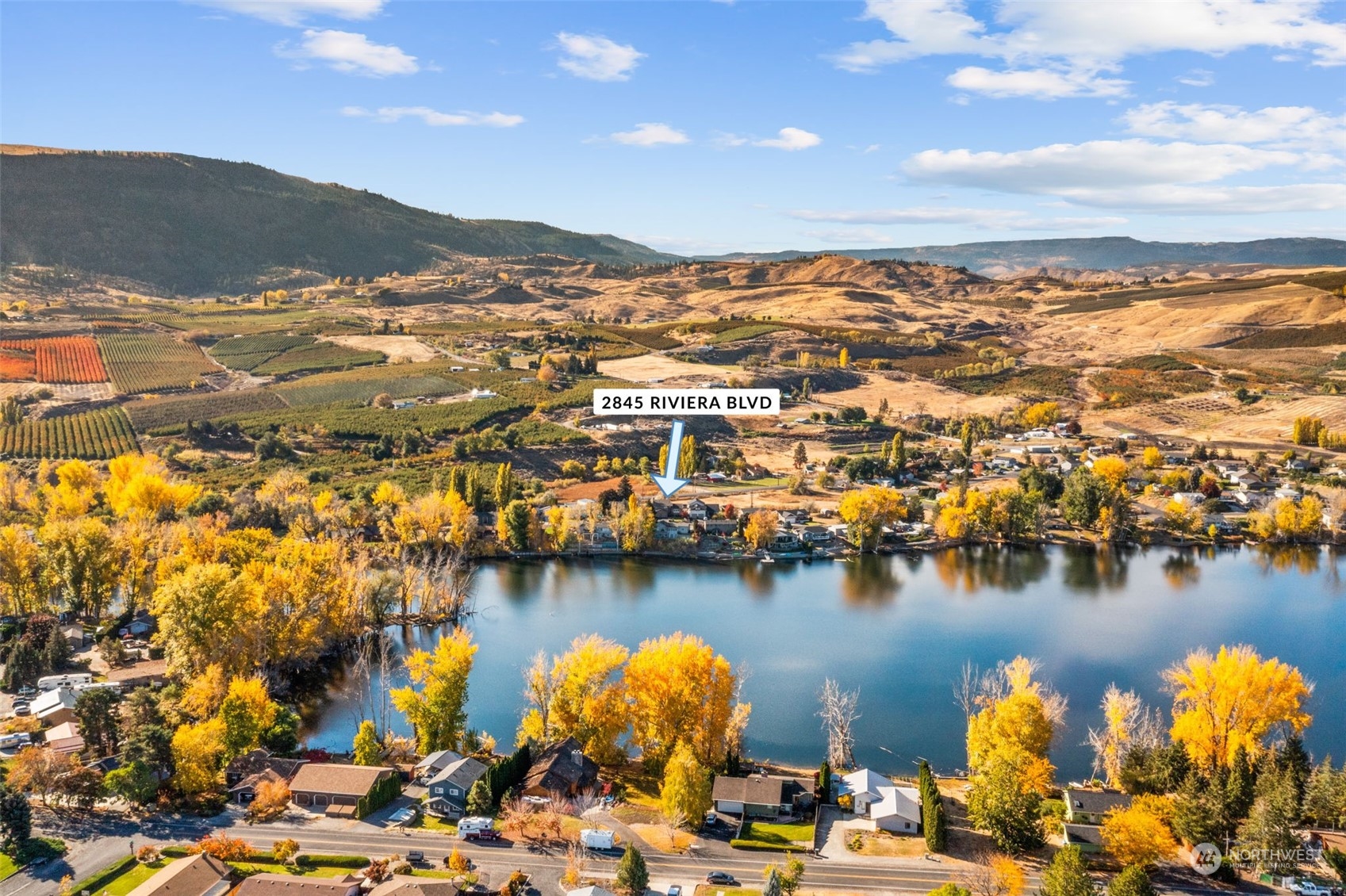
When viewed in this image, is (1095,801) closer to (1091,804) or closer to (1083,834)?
(1091,804)

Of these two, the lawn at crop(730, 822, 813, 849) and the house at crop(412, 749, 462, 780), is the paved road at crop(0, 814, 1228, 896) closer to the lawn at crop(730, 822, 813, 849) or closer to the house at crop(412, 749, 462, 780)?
the lawn at crop(730, 822, 813, 849)

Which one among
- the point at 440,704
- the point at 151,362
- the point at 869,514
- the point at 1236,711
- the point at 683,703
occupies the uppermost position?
the point at 151,362

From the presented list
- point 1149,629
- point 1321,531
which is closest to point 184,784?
point 1149,629

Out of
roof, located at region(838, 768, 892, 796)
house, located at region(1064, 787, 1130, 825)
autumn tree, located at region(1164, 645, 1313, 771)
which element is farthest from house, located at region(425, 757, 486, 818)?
autumn tree, located at region(1164, 645, 1313, 771)

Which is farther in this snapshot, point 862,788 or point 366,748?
point 366,748

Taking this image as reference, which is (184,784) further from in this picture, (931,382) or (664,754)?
(931,382)

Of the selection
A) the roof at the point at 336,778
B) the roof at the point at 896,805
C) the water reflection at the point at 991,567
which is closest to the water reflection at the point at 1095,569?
the water reflection at the point at 991,567

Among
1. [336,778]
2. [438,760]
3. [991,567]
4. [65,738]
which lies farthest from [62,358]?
[991,567]
